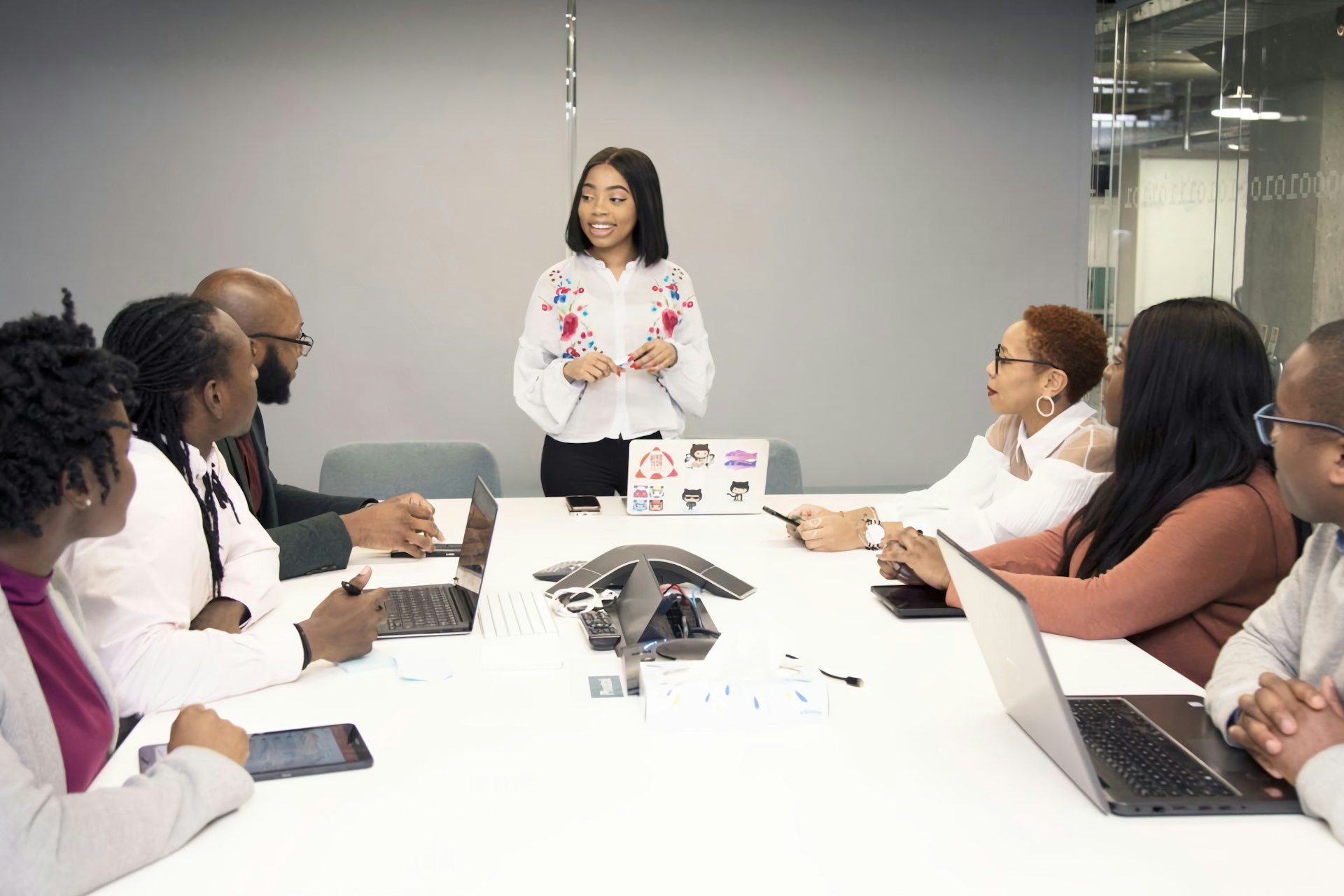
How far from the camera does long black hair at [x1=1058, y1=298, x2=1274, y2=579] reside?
→ 6.25 feet

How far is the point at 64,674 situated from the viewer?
1.37 meters

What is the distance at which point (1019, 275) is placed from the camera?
585 cm

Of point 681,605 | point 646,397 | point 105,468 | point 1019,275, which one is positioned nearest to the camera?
point 105,468

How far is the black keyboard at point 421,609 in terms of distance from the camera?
196 centimetres

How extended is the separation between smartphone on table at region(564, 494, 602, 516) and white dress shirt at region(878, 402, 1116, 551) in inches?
32.1

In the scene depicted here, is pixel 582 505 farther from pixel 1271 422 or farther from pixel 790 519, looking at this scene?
pixel 1271 422

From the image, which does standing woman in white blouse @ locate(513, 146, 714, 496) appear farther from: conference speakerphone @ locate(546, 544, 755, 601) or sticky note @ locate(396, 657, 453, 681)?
sticky note @ locate(396, 657, 453, 681)

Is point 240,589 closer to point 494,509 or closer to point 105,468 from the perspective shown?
point 494,509

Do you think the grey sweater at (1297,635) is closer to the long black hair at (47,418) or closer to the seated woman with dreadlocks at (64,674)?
the seated woman with dreadlocks at (64,674)

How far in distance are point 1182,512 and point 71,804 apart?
1.66 metres

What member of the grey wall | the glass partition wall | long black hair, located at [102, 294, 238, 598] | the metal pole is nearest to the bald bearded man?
long black hair, located at [102, 294, 238, 598]

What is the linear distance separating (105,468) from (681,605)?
99 cm

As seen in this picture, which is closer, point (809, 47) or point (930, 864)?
point (930, 864)

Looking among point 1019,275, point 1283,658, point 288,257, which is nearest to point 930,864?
point 1283,658
